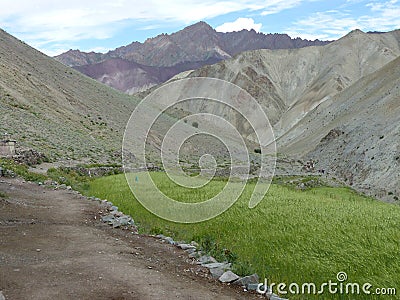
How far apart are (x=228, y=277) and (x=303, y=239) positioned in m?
3.55

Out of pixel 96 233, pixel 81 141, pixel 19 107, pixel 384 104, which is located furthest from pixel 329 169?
pixel 96 233

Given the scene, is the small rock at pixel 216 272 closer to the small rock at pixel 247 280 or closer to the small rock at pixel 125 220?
the small rock at pixel 247 280

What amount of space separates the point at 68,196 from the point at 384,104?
85826mm

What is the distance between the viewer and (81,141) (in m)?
68.6

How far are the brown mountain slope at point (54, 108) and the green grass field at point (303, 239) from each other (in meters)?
37.3

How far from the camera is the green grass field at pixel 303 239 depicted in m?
12.2

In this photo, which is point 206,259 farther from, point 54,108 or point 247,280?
point 54,108

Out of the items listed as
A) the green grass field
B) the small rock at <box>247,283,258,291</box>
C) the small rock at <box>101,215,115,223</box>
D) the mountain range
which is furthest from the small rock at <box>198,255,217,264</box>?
the mountain range

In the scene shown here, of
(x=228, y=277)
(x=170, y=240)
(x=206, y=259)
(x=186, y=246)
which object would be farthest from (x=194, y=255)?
(x=228, y=277)

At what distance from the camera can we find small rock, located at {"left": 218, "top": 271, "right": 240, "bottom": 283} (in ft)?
38.9

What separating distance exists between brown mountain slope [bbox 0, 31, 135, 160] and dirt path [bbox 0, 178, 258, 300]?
3533 centimetres

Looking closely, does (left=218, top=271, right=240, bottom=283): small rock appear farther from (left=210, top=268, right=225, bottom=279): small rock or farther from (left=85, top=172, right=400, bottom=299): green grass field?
(left=85, top=172, right=400, bottom=299): green grass field

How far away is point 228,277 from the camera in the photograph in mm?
11945

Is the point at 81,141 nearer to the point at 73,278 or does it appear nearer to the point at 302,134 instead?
the point at 73,278
